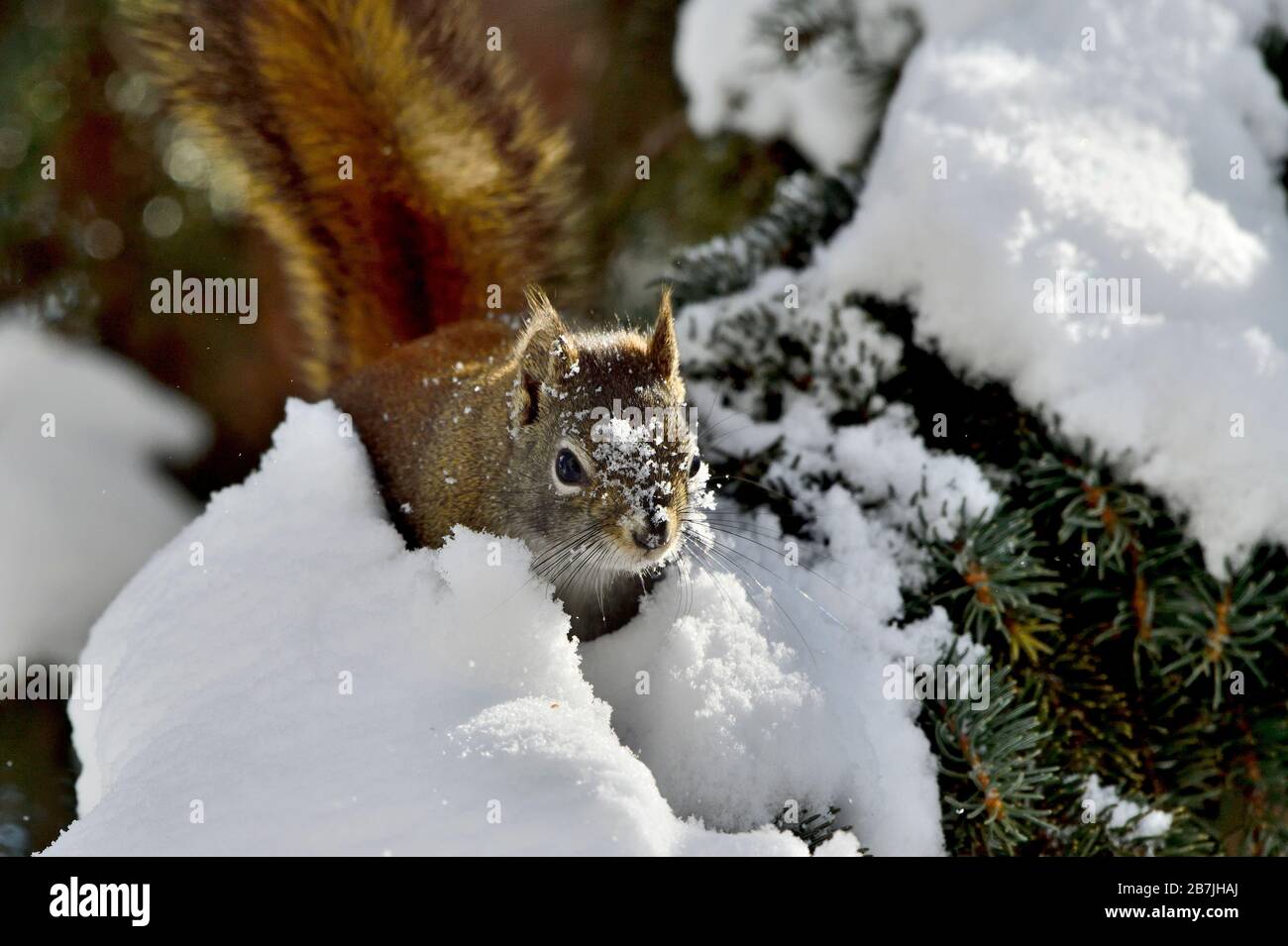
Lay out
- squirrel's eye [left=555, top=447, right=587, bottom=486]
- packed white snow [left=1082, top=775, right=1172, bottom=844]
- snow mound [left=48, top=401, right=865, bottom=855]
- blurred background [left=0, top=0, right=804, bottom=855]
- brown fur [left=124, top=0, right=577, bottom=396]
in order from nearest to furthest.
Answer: snow mound [left=48, top=401, right=865, bottom=855] < packed white snow [left=1082, top=775, right=1172, bottom=844] < squirrel's eye [left=555, top=447, right=587, bottom=486] < brown fur [left=124, top=0, right=577, bottom=396] < blurred background [left=0, top=0, right=804, bottom=855]

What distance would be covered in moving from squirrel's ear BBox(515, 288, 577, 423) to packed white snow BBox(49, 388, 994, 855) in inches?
7.6

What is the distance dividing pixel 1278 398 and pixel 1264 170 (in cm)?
37

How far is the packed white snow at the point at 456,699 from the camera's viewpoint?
0.67m

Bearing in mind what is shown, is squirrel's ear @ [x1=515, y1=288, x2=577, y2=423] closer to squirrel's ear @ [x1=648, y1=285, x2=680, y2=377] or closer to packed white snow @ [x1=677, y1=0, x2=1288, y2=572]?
squirrel's ear @ [x1=648, y1=285, x2=680, y2=377]

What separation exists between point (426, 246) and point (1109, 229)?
872 millimetres

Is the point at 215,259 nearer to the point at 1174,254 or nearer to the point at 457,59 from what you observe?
the point at 457,59

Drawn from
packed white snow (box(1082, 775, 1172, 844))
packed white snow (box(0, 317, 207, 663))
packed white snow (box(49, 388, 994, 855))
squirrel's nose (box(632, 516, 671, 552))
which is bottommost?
packed white snow (box(1082, 775, 1172, 844))

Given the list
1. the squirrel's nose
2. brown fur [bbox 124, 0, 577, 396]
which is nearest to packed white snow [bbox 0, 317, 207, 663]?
brown fur [bbox 124, 0, 577, 396]

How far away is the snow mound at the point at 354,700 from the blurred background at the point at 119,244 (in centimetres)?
59

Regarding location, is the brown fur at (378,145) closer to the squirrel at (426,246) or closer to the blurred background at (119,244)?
the squirrel at (426,246)

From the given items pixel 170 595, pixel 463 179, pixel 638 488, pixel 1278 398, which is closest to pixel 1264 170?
pixel 1278 398

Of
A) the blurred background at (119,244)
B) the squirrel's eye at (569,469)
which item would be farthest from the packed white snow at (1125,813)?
the blurred background at (119,244)

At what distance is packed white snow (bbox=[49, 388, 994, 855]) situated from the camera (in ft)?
2.20

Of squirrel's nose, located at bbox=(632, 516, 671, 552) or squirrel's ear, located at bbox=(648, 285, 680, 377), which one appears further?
squirrel's ear, located at bbox=(648, 285, 680, 377)
